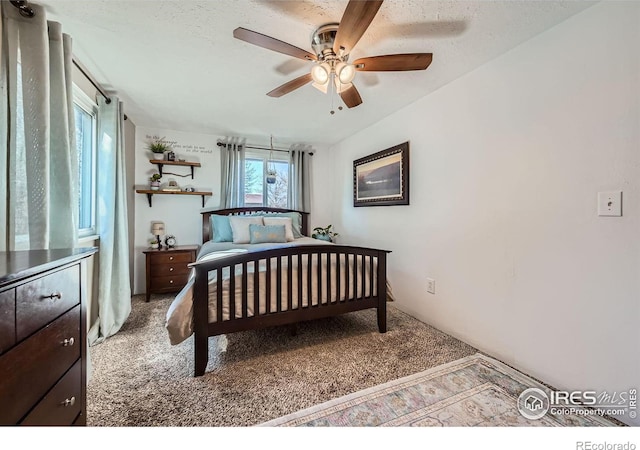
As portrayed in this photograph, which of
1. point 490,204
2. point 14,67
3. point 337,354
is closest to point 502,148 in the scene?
point 490,204

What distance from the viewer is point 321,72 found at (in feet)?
5.13

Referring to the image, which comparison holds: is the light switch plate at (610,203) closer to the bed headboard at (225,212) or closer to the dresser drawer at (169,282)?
the bed headboard at (225,212)

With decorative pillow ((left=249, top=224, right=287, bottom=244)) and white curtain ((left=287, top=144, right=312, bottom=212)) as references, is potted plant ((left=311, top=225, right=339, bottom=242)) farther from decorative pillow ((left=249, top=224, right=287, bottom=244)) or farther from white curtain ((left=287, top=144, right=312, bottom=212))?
decorative pillow ((left=249, top=224, right=287, bottom=244))

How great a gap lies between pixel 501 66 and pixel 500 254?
1.32 m

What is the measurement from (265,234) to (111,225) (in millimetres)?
1451

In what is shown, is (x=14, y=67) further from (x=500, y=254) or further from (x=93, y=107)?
(x=500, y=254)

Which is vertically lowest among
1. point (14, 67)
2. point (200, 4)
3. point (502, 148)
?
point (502, 148)

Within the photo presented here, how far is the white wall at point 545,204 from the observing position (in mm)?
1265

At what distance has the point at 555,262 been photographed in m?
1.52

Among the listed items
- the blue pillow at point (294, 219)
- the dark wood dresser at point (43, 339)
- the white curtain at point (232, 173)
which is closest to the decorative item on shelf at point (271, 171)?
the white curtain at point (232, 173)

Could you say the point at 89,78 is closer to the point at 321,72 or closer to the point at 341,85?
the point at 321,72

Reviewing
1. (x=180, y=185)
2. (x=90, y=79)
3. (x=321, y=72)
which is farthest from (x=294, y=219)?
(x=90, y=79)

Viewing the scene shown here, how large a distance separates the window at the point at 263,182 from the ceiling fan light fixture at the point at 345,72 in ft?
8.27
